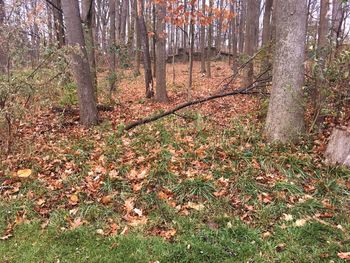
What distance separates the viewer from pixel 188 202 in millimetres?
4336

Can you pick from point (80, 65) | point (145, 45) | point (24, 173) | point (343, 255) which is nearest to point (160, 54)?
point (145, 45)

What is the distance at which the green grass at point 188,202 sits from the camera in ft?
11.6

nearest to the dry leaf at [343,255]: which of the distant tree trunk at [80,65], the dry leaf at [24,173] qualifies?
the dry leaf at [24,173]

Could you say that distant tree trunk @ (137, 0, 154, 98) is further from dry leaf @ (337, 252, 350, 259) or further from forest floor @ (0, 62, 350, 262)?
dry leaf @ (337, 252, 350, 259)

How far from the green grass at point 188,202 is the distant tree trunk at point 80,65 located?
5.38 feet

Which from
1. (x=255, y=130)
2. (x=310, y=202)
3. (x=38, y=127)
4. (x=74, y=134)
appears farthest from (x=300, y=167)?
(x=38, y=127)

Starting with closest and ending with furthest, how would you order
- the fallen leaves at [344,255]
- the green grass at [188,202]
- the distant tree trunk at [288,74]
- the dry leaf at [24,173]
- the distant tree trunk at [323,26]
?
the fallen leaves at [344,255], the green grass at [188,202], the dry leaf at [24,173], the distant tree trunk at [288,74], the distant tree trunk at [323,26]

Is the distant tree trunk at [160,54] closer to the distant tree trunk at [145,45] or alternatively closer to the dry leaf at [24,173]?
the distant tree trunk at [145,45]

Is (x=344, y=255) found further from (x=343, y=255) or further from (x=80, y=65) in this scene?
(x=80, y=65)

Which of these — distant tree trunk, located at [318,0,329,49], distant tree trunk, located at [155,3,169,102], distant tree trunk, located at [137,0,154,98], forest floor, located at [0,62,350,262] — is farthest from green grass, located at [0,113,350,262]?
distant tree trunk, located at [137,0,154,98]

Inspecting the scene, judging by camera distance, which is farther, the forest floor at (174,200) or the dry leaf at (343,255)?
the forest floor at (174,200)

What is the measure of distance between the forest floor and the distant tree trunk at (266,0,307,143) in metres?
0.34

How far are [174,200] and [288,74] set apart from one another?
3.10m

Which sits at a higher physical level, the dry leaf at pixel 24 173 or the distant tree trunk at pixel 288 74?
the distant tree trunk at pixel 288 74
